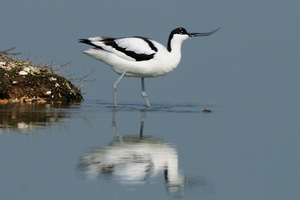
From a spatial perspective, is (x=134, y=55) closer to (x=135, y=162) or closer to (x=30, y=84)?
(x=30, y=84)

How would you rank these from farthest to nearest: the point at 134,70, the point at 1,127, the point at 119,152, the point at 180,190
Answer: the point at 134,70 → the point at 1,127 → the point at 119,152 → the point at 180,190

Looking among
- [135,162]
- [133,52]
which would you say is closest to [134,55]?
[133,52]

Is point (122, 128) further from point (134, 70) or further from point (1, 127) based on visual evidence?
point (134, 70)

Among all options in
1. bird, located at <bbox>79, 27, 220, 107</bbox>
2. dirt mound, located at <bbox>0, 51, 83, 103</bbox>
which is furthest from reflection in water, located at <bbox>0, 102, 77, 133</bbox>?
bird, located at <bbox>79, 27, 220, 107</bbox>

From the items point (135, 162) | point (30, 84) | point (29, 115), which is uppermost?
point (30, 84)

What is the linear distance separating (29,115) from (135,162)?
16.9 ft

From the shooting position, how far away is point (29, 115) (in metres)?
17.0

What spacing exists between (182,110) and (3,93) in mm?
3560

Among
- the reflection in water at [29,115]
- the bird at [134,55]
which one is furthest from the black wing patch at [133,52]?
the reflection in water at [29,115]

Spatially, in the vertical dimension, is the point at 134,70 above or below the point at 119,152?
above

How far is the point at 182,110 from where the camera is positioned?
63.2ft

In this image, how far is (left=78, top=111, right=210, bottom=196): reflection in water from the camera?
37.0 ft

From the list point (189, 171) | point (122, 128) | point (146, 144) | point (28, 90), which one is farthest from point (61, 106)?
point (189, 171)

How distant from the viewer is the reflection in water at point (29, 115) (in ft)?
51.1
